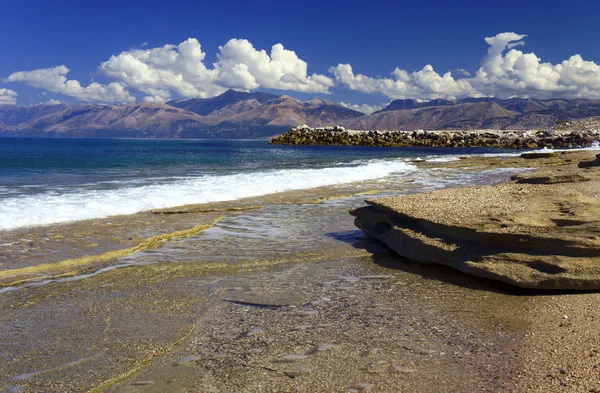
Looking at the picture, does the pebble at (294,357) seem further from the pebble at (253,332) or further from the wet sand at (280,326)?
the pebble at (253,332)

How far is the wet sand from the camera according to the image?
354 centimetres

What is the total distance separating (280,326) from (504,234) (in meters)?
3.16

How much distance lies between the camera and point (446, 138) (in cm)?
7900

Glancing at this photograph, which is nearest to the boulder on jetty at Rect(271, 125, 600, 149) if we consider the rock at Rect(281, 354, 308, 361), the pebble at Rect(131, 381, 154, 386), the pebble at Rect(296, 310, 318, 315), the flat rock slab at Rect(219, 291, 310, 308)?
the flat rock slab at Rect(219, 291, 310, 308)

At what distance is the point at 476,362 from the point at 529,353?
48 cm

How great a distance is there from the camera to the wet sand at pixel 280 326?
11.6 feet

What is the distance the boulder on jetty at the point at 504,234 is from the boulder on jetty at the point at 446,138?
209 feet

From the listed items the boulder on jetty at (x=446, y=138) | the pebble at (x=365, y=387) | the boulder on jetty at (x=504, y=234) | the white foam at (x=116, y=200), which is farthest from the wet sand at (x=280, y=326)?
the boulder on jetty at (x=446, y=138)

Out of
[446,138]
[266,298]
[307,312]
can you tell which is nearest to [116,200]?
[266,298]

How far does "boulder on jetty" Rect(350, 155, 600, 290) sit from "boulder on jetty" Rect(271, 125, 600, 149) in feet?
209

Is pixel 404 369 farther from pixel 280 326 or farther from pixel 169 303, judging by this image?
pixel 169 303

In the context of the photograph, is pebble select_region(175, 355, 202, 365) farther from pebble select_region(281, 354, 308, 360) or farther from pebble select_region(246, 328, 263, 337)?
pebble select_region(281, 354, 308, 360)

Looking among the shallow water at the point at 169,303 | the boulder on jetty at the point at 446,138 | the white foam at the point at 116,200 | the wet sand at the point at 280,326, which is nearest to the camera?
the wet sand at the point at 280,326

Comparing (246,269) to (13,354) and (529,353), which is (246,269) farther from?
(529,353)
